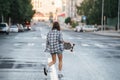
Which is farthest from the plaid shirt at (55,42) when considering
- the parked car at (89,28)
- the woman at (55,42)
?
the parked car at (89,28)

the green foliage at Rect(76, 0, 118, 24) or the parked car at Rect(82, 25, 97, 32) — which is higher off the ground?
the green foliage at Rect(76, 0, 118, 24)

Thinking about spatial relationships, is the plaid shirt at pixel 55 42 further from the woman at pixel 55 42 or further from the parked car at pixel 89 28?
the parked car at pixel 89 28

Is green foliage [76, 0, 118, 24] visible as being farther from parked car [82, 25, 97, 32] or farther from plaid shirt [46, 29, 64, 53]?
plaid shirt [46, 29, 64, 53]

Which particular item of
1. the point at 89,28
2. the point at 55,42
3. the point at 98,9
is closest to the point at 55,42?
the point at 55,42

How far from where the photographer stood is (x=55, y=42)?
14.7 metres

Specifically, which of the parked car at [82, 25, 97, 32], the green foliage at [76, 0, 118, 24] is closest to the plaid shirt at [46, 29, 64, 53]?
the parked car at [82, 25, 97, 32]

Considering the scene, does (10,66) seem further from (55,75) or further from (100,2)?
(100,2)

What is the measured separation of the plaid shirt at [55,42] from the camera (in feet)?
48.2

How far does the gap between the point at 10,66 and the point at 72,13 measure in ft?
561

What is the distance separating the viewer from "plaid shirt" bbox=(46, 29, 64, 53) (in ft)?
48.2

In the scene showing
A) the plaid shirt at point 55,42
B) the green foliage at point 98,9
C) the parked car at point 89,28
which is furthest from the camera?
the green foliage at point 98,9

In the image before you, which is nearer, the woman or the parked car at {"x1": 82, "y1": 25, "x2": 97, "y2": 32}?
the woman

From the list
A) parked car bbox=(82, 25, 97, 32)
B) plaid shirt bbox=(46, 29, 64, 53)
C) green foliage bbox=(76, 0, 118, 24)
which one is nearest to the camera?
plaid shirt bbox=(46, 29, 64, 53)

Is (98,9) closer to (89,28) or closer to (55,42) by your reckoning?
(89,28)
